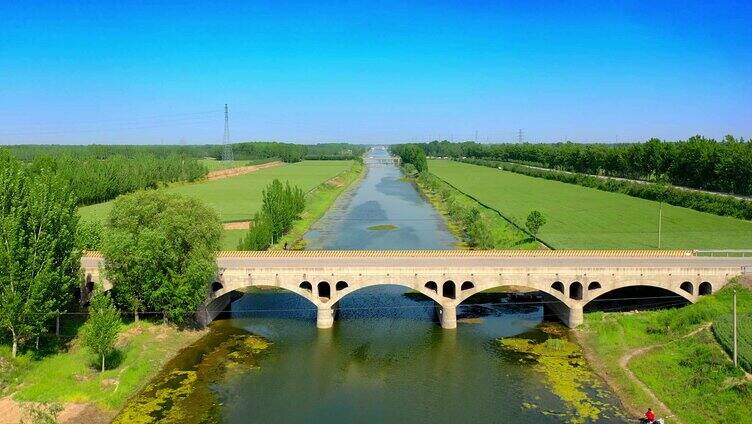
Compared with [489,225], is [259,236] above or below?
above

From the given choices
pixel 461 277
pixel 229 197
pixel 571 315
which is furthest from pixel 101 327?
pixel 229 197

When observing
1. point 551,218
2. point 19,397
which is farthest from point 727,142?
point 19,397

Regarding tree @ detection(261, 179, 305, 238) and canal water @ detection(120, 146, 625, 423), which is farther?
tree @ detection(261, 179, 305, 238)

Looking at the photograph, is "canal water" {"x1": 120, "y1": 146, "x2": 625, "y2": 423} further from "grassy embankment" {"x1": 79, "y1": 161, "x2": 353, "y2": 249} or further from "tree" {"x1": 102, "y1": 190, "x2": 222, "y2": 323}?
"grassy embankment" {"x1": 79, "y1": 161, "x2": 353, "y2": 249}

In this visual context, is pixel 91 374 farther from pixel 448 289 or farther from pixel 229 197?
pixel 229 197

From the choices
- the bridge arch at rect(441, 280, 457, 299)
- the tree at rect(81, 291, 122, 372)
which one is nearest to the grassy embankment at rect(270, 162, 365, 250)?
the bridge arch at rect(441, 280, 457, 299)

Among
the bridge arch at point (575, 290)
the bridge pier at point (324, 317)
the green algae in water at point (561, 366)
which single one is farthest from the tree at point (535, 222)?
the bridge pier at point (324, 317)

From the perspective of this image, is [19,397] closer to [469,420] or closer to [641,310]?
[469,420]
